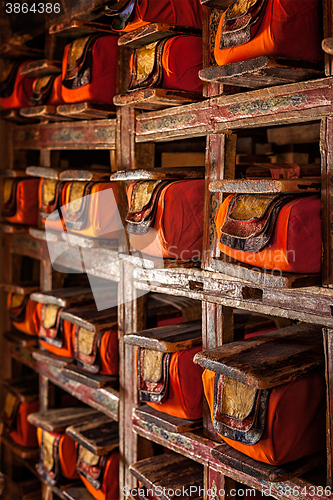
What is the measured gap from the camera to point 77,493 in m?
3.33

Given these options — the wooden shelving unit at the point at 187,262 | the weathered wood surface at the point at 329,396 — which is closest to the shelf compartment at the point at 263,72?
the wooden shelving unit at the point at 187,262

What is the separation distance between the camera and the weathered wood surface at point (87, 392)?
3.05 metres

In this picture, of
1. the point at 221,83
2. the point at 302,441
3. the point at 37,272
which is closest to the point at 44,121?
the point at 37,272

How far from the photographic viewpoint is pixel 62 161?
156 inches

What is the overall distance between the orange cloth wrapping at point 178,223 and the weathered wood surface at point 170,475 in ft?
3.65

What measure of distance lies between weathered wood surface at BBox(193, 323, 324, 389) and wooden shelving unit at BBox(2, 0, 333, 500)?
0.12 meters

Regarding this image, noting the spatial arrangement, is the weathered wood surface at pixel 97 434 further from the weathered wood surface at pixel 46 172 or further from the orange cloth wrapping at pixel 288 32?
the orange cloth wrapping at pixel 288 32

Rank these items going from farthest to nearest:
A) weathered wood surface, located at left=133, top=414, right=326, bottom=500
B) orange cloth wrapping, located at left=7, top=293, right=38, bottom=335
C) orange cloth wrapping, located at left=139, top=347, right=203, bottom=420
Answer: orange cloth wrapping, located at left=7, top=293, right=38, bottom=335
orange cloth wrapping, located at left=139, top=347, right=203, bottom=420
weathered wood surface, located at left=133, top=414, right=326, bottom=500

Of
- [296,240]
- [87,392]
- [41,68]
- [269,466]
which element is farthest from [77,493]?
[41,68]

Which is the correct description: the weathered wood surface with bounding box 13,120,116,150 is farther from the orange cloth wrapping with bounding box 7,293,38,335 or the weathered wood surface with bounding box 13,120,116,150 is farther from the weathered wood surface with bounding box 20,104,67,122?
the orange cloth wrapping with bounding box 7,293,38,335

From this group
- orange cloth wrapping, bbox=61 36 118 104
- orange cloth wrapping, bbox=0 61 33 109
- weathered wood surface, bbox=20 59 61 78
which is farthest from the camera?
orange cloth wrapping, bbox=0 61 33 109

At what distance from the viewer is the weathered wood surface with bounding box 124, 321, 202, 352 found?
244 centimetres

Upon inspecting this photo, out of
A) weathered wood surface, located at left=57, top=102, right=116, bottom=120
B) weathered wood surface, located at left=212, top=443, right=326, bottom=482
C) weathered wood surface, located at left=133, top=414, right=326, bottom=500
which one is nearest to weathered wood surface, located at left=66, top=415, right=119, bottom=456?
weathered wood surface, located at left=133, top=414, right=326, bottom=500

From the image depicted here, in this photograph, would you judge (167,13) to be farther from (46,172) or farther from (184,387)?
(184,387)
